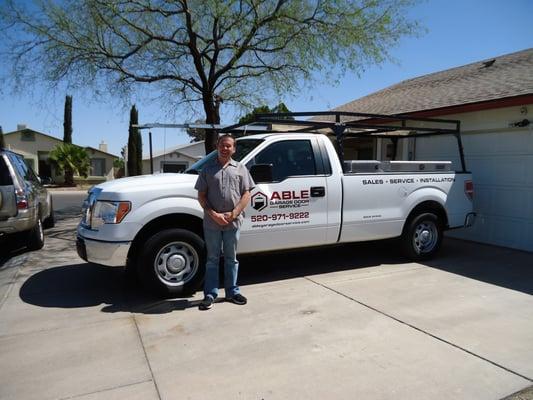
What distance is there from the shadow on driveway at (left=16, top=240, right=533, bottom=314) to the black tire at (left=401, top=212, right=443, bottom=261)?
0.21 meters

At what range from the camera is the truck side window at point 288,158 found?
571cm

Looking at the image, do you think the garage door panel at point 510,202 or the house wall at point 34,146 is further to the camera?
the house wall at point 34,146

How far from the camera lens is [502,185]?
8.29m

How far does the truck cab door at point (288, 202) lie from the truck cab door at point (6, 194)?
394 centimetres

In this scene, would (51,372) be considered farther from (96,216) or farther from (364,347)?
(364,347)

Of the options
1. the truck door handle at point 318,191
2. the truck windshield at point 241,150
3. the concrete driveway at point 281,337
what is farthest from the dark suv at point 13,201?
the truck door handle at point 318,191

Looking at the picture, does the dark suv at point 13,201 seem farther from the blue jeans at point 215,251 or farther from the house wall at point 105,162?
the house wall at point 105,162

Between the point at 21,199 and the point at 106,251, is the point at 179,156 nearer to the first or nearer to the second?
the point at 21,199

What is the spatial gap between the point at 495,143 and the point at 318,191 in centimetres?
469

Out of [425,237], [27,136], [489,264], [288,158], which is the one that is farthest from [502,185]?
[27,136]

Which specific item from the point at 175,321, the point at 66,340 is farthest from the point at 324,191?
the point at 66,340

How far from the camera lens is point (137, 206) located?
492cm

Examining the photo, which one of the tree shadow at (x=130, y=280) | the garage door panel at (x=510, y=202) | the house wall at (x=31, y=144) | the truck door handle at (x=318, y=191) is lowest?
the tree shadow at (x=130, y=280)

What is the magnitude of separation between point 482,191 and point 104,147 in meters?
42.0
